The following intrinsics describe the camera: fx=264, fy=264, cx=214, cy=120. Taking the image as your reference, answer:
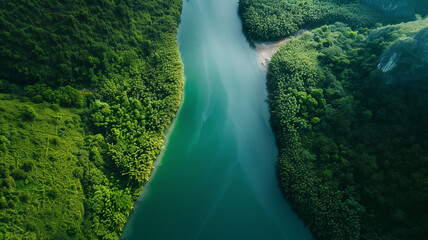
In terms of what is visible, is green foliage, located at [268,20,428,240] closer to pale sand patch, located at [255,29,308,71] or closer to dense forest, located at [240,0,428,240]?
dense forest, located at [240,0,428,240]

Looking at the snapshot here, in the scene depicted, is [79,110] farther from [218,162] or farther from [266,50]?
[266,50]

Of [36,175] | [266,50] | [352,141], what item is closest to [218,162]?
[352,141]

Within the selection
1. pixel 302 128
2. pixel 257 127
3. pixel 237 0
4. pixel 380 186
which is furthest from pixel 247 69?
pixel 380 186

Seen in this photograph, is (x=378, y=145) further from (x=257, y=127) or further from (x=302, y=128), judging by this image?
(x=257, y=127)

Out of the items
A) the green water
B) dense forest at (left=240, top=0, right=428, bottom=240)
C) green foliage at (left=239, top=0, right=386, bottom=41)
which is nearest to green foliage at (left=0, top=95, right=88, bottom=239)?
the green water

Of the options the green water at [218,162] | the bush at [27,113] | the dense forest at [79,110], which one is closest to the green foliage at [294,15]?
the green water at [218,162]

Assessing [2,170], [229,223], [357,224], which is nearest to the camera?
[2,170]
